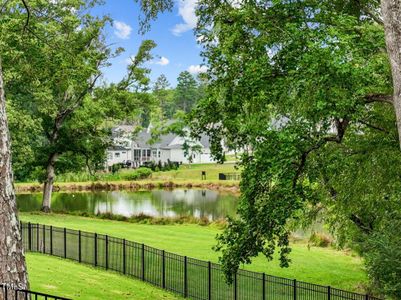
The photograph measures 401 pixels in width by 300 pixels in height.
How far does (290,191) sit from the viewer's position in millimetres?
9383

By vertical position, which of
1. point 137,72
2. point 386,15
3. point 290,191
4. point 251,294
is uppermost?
point 137,72

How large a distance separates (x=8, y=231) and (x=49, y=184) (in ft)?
96.4

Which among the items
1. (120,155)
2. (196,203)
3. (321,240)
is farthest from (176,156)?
(321,240)

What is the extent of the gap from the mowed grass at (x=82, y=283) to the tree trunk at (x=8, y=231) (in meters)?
5.23

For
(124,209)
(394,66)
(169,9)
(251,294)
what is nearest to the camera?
(394,66)

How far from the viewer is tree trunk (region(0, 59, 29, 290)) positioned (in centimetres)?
730

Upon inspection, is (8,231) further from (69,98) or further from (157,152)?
(157,152)

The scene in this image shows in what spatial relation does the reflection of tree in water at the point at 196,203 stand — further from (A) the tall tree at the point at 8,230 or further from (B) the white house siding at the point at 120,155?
(B) the white house siding at the point at 120,155

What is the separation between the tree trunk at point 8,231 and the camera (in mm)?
7301

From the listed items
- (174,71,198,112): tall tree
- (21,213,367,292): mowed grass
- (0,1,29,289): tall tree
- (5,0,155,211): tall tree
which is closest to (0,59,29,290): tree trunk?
(0,1,29,289): tall tree

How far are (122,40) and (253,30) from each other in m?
25.7

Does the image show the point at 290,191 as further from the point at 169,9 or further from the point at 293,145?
the point at 169,9

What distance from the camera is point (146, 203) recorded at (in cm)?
4425

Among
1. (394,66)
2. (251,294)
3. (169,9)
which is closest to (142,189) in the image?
(251,294)
